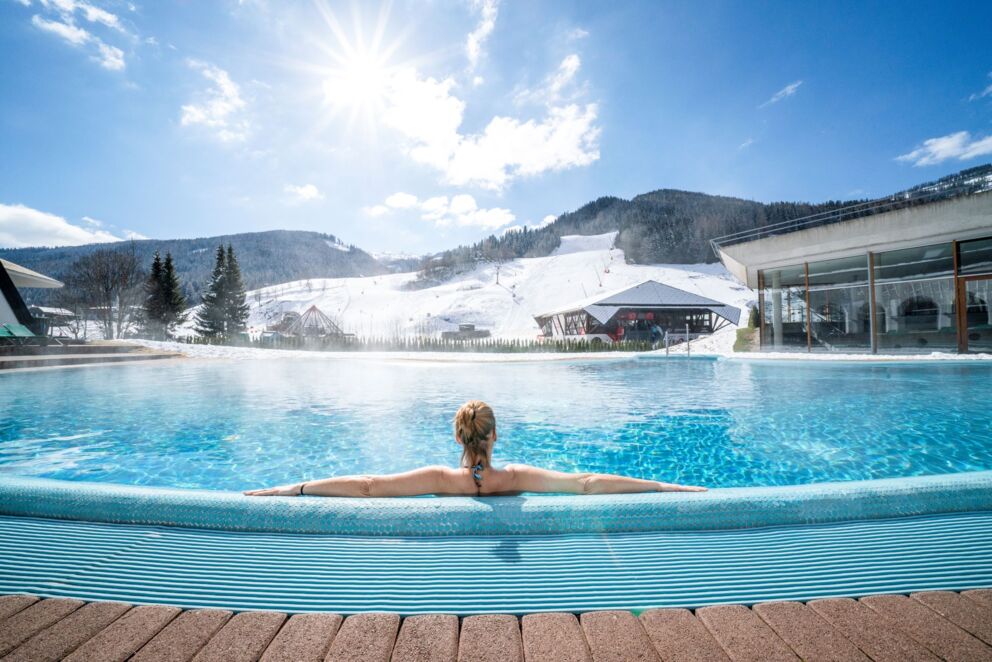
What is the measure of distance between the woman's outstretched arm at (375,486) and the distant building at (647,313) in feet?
65.1

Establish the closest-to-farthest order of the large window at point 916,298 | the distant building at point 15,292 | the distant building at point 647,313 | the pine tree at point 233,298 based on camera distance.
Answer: the large window at point 916,298 < the distant building at point 15,292 < the distant building at point 647,313 < the pine tree at point 233,298

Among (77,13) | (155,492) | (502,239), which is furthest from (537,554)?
(502,239)

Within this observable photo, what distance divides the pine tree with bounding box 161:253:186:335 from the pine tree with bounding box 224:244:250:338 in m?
2.46

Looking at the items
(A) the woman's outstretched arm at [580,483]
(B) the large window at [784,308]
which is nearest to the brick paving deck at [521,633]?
(A) the woman's outstretched arm at [580,483]

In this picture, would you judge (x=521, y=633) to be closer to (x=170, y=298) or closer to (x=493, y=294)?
(x=170, y=298)

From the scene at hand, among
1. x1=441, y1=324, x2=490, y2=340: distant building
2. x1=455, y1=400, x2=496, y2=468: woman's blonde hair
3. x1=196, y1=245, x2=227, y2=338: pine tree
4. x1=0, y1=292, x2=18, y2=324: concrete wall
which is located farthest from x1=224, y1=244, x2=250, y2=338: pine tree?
x1=455, y1=400, x2=496, y2=468: woman's blonde hair

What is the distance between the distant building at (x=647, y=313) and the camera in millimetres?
22906

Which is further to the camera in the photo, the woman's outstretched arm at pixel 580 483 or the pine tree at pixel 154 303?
the pine tree at pixel 154 303

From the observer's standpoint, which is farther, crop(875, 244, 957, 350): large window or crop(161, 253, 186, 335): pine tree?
crop(161, 253, 186, 335): pine tree

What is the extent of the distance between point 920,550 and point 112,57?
15.7 m

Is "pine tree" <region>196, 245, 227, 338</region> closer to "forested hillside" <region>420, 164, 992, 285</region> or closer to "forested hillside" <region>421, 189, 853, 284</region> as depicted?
"forested hillside" <region>421, 189, 853, 284</region>

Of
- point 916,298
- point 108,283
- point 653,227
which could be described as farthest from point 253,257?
point 916,298

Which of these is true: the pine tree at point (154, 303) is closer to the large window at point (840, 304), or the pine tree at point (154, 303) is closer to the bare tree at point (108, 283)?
the bare tree at point (108, 283)

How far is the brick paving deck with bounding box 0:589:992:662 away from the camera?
1103 mm
